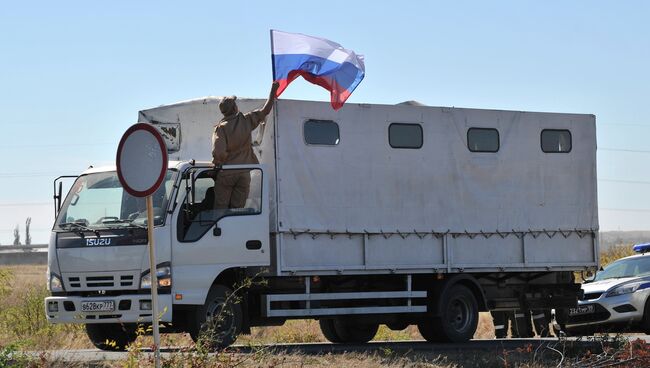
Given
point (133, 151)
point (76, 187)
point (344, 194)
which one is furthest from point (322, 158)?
point (133, 151)

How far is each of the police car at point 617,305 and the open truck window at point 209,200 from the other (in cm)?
701

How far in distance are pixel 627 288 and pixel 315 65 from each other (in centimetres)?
750

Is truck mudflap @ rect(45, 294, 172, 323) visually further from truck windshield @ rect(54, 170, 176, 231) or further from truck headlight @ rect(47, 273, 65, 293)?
truck windshield @ rect(54, 170, 176, 231)

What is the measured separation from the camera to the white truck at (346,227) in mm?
15180

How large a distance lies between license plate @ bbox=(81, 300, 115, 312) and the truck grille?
20 centimetres

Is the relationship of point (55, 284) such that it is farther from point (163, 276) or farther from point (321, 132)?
point (321, 132)

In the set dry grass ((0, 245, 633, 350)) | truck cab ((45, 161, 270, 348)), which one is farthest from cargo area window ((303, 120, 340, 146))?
dry grass ((0, 245, 633, 350))

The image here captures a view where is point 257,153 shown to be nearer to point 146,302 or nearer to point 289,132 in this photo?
point 289,132

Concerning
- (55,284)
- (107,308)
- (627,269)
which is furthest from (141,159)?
(627,269)

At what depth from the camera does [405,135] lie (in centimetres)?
1773

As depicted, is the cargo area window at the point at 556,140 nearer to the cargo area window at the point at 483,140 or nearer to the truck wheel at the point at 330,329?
the cargo area window at the point at 483,140

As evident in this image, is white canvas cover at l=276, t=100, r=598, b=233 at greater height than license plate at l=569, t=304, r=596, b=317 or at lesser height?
greater

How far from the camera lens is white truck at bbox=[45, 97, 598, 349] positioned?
1518cm

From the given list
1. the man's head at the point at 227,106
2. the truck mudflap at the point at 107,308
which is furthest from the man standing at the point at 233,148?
the truck mudflap at the point at 107,308
